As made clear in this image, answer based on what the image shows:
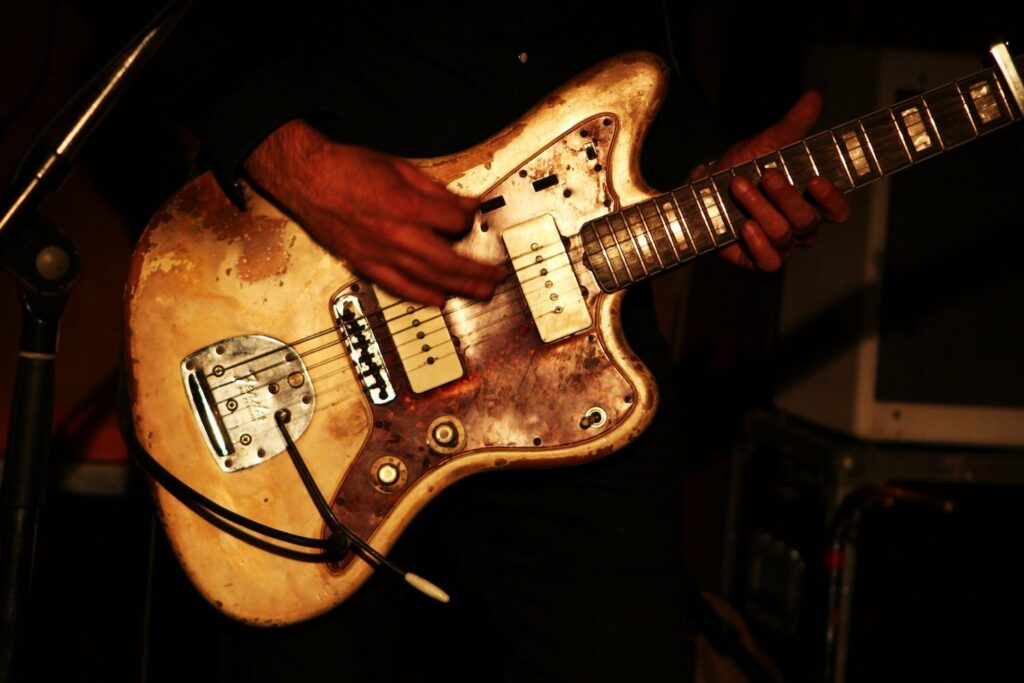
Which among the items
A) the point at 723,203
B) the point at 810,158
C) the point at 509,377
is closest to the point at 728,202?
the point at 723,203

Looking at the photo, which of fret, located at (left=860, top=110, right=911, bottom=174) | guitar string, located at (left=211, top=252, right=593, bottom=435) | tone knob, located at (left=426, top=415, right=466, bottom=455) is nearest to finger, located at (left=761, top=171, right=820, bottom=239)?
fret, located at (left=860, top=110, right=911, bottom=174)

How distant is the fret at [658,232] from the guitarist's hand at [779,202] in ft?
0.31

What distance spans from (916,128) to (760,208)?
23 cm

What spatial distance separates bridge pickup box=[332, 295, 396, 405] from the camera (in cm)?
95

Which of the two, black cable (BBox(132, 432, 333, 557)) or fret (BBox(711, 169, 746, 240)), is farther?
fret (BBox(711, 169, 746, 240))

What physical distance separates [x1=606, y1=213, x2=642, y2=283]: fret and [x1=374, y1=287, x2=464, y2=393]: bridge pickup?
22 centimetres

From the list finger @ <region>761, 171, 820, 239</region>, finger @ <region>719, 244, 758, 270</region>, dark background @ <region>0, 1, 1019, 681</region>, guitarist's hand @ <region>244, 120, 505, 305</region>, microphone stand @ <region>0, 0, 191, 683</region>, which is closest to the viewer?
microphone stand @ <region>0, 0, 191, 683</region>

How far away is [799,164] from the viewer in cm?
102

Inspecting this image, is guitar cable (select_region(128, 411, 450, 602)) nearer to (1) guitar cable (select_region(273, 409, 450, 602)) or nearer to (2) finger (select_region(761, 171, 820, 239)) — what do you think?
Result: (1) guitar cable (select_region(273, 409, 450, 602))

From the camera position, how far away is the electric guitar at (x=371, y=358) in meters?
0.93

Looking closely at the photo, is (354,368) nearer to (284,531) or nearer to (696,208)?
(284,531)

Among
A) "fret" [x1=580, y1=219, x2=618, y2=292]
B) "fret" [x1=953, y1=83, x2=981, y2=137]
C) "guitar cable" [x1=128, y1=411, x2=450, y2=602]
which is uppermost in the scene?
"fret" [x1=953, y1=83, x2=981, y2=137]

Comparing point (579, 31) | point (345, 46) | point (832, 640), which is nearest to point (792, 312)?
point (832, 640)

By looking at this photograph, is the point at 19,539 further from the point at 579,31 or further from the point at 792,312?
the point at 792,312
